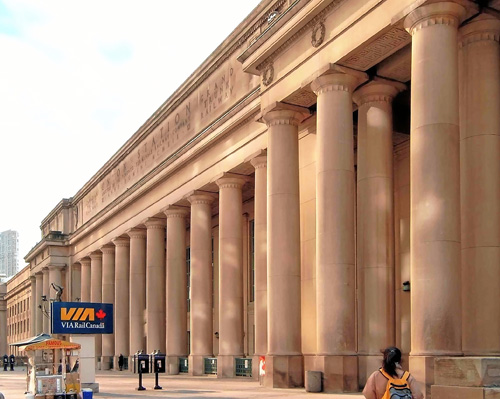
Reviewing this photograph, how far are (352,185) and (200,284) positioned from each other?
19227mm

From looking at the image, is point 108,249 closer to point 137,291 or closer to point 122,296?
point 122,296

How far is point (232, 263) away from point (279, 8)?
1334cm

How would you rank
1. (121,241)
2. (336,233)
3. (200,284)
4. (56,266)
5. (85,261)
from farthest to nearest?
(56,266) → (85,261) → (121,241) → (200,284) → (336,233)

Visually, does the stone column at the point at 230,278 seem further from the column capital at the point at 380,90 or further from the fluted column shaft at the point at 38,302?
the fluted column shaft at the point at 38,302

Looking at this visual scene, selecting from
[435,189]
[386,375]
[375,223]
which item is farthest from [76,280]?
[386,375]

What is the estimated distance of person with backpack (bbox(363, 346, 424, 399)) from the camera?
8781 mm

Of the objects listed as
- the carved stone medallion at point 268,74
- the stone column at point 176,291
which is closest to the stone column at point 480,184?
the carved stone medallion at point 268,74

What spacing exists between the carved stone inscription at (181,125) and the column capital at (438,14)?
15197 millimetres

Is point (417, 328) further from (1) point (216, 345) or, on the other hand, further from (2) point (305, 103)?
(1) point (216, 345)

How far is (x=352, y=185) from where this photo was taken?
26.6m

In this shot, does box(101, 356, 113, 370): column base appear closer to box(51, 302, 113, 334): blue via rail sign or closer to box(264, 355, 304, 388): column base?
box(51, 302, 113, 334): blue via rail sign

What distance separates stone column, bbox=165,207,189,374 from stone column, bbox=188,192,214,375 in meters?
3.63


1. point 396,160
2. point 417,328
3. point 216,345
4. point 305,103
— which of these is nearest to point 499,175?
point 417,328

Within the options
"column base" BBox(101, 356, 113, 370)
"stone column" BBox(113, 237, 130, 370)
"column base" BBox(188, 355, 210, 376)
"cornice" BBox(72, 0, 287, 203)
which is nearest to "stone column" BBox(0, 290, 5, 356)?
"column base" BBox(101, 356, 113, 370)
